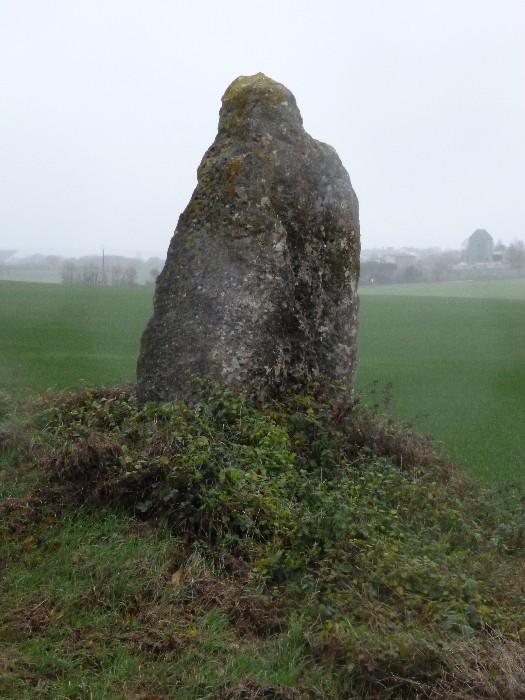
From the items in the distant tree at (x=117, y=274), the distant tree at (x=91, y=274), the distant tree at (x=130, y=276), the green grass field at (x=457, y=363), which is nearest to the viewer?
the green grass field at (x=457, y=363)

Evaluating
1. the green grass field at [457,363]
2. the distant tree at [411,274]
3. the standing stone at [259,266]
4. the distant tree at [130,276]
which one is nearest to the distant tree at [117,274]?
the distant tree at [130,276]

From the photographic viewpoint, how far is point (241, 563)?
5.63m

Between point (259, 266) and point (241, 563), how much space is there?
127 inches

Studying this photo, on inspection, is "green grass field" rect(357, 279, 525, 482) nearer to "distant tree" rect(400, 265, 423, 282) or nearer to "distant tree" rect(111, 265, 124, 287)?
"distant tree" rect(400, 265, 423, 282)

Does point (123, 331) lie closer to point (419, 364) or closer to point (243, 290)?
point (419, 364)

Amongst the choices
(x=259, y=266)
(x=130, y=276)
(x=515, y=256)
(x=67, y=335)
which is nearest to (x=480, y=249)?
(x=515, y=256)

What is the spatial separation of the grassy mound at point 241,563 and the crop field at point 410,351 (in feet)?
7.71

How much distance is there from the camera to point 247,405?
759 cm

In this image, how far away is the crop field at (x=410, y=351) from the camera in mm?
11249

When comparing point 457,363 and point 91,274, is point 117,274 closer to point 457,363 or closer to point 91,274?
point 91,274

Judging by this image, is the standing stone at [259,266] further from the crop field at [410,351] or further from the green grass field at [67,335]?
the green grass field at [67,335]

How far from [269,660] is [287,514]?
144 centimetres

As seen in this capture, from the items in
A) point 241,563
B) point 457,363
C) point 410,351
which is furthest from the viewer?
point 410,351

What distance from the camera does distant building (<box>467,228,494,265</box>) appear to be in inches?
1483
